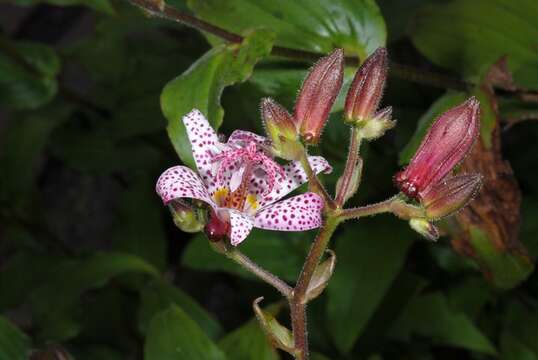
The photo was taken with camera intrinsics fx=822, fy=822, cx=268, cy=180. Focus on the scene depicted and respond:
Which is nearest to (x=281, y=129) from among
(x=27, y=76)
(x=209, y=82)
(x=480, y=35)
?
(x=209, y=82)

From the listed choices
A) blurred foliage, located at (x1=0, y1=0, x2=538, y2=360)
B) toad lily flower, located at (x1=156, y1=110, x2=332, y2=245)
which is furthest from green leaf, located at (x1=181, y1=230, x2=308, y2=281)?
toad lily flower, located at (x1=156, y1=110, x2=332, y2=245)

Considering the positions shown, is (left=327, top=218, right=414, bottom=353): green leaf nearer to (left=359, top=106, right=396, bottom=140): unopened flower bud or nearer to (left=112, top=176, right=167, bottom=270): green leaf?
(left=112, top=176, right=167, bottom=270): green leaf

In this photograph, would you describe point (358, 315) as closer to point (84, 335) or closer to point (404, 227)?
point (404, 227)

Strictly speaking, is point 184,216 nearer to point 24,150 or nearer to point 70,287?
point 70,287

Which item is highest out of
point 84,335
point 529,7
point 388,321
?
point 529,7

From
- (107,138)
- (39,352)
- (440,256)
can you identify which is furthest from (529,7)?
(107,138)

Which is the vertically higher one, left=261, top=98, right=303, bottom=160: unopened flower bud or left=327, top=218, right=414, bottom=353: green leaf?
left=261, top=98, right=303, bottom=160: unopened flower bud
